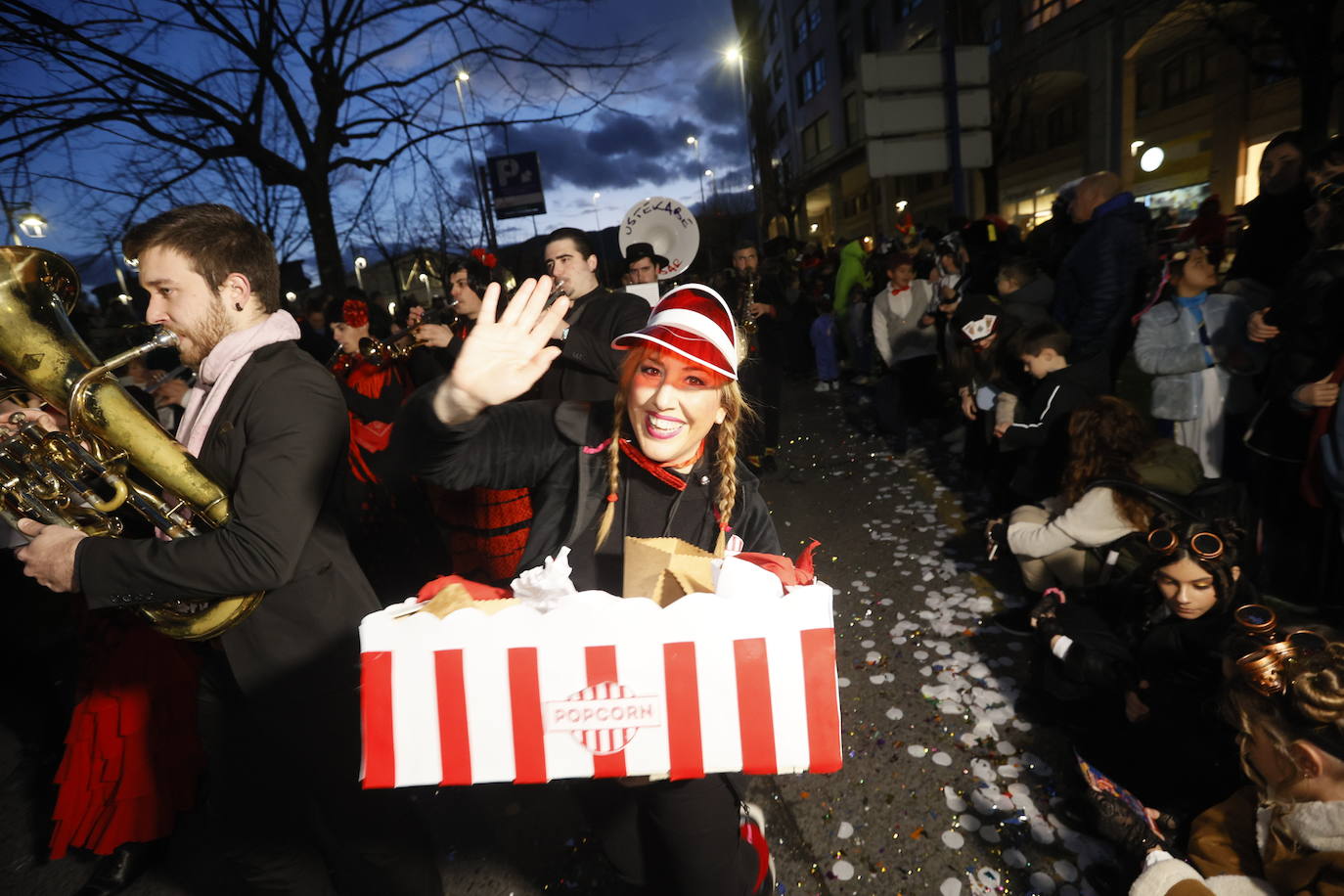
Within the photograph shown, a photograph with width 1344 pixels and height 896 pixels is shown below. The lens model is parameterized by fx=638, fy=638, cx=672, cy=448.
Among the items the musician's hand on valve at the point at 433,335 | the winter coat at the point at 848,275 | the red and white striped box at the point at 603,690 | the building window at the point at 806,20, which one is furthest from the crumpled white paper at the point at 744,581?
the building window at the point at 806,20

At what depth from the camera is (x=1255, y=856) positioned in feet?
5.90

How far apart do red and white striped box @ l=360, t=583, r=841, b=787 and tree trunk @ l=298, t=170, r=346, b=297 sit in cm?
915

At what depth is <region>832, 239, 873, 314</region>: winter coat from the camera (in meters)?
10.1

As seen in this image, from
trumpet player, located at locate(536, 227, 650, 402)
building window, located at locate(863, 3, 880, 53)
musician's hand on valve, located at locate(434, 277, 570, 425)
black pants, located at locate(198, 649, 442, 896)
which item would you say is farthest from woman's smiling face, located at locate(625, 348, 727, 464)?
building window, located at locate(863, 3, 880, 53)

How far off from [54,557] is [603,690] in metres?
1.50

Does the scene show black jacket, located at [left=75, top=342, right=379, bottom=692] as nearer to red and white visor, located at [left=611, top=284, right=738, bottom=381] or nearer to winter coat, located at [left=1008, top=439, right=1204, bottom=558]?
red and white visor, located at [left=611, top=284, right=738, bottom=381]

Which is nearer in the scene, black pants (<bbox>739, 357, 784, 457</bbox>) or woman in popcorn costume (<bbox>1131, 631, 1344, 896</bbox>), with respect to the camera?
woman in popcorn costume (<bbox>1131, 631, 1344, 896</bbox>)

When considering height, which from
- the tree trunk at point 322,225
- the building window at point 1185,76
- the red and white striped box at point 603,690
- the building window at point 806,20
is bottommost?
the red and white striped box at point 603,690

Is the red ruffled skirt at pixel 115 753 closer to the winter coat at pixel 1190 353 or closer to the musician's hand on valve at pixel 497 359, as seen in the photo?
the musician's hand on valve at pixel 497 359

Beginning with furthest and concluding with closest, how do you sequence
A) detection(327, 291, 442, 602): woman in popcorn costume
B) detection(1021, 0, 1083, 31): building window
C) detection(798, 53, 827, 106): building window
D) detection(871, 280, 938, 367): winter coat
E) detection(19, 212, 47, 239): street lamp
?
detection(798, 53, 827, 106): building window
detection(1021, 0, 1083, 31): building window
detection(19, 212, 47, 239): street lamp
detection(871, 280, 938, 367): winter coat
detection(327, 291, 442, 602): woman in popcorn costume

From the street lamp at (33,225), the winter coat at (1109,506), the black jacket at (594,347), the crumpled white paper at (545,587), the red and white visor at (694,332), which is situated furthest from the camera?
the street lamp at (33,225)

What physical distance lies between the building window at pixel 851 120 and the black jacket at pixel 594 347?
36.1m

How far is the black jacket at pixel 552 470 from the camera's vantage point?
171 centimetres

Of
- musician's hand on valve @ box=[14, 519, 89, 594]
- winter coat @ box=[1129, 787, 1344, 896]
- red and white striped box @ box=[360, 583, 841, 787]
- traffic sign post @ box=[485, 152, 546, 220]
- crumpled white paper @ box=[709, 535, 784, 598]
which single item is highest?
traffic sign post @ box=[485, 152, 546, 220]
